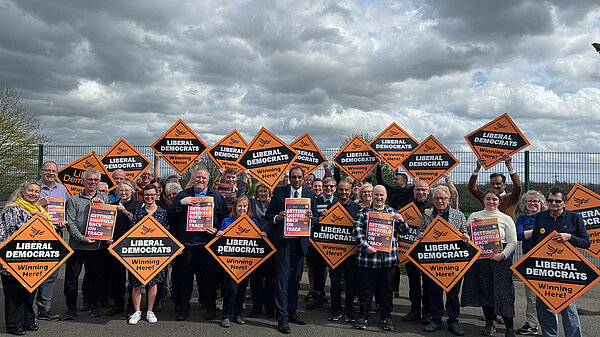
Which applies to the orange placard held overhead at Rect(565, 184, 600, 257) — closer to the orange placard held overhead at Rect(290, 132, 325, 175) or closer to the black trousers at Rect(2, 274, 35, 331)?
the orange placard held overhead at Rect(290, 132, 325, 175)

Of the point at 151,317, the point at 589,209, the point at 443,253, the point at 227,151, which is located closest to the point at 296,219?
the point at 443,253

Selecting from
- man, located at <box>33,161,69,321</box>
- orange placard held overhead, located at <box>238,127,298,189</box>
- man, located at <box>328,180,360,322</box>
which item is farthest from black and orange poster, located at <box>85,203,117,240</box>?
man, located at <box>328,180,360,322</box>

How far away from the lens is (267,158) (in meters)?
8.04

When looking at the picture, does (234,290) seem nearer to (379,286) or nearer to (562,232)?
(379,286)

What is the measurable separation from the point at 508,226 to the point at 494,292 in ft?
3.11

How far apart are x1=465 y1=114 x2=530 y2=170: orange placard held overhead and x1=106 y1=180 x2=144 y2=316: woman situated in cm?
619

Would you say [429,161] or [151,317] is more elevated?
[429,161]

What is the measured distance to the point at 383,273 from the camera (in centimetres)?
631

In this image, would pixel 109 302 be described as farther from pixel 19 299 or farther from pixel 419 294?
pixel 419 294

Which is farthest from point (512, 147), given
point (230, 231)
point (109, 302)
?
point (109, 302)

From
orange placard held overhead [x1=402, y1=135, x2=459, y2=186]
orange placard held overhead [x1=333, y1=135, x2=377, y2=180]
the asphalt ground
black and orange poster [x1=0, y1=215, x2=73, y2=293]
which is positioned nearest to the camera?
black and orange poster [x1=0, y1=215, x2=73, y2=293]

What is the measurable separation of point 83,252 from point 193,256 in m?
1.74

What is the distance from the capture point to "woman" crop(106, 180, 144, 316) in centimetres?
672

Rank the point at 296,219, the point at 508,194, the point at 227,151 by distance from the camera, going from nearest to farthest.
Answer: the point at 296,219 < the point at 508,194 < the point at 227,151
